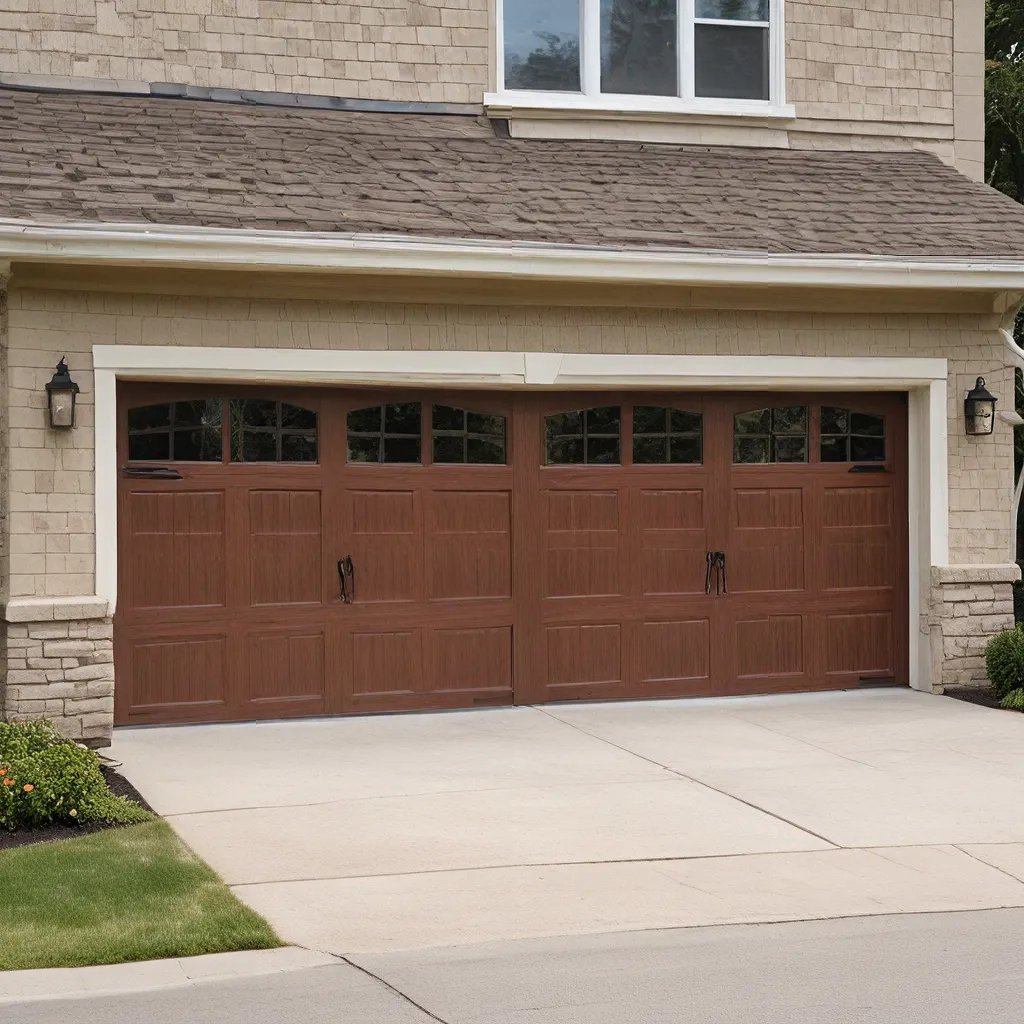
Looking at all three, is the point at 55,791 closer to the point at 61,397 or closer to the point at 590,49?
the point at 61,397

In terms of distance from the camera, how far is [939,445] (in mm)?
12766

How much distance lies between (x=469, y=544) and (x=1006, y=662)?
4378mm

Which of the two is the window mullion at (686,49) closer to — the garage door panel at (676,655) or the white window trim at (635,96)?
the white window trim at (635,96)

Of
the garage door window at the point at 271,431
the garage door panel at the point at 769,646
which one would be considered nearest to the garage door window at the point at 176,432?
the garage door window at the point at 271,431

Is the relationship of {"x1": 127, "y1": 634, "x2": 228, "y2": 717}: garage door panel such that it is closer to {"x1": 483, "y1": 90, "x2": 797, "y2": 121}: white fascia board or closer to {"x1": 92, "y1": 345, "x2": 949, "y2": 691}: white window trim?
{"x1": 92, "y1": 345, "x2": 949, "y2": 691}: white window trim

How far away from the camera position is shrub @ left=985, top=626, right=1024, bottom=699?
12.3 metres

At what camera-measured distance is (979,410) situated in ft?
41.7

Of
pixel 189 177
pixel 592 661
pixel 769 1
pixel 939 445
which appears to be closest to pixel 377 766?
pixel 592 661

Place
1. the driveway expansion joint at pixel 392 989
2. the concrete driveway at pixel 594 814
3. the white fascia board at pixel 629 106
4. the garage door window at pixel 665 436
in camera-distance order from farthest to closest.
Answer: the white fascia board at pixel 629 106
the garage door window at pixel 665 436
the concrete driveway at pixel 594 814
the driveway expansion joint at pixel 392 989

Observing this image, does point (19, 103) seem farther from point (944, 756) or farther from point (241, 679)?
point (944, 756)

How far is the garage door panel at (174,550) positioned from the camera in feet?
36.8

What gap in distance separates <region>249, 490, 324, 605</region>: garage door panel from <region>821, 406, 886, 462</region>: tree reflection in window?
169 inches

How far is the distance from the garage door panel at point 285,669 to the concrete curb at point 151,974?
553 centimetres

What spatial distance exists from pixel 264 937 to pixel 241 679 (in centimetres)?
542
